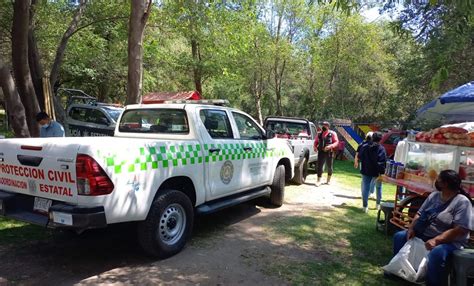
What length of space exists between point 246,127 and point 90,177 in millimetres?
3491

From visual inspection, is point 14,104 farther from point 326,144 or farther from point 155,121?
point 326,144

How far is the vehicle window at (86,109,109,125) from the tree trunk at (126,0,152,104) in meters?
4.86

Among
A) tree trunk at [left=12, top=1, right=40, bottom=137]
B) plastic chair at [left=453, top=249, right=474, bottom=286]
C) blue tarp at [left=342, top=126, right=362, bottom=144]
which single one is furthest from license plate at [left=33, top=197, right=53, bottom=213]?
blue tarp at [left=342, top=126, right=362, bottom=144]

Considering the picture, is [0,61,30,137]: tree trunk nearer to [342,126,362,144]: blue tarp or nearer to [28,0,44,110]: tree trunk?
[28,0,44,110]: tree trunk

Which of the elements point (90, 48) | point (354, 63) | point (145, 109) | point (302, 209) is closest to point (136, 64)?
point (145, 109)

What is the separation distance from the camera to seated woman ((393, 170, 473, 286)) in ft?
12.8

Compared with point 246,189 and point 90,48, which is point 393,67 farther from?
point 246,189

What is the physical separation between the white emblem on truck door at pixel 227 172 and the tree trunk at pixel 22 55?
5.78m

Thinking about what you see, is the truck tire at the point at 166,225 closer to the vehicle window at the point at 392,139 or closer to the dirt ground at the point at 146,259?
the dirt ground at the point at 146,259

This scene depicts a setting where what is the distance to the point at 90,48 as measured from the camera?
56.9ft

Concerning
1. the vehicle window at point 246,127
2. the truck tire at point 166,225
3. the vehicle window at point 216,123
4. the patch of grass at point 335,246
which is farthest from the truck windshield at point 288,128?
the truck tire at point 166,225

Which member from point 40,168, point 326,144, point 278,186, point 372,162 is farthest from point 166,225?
point 326,144

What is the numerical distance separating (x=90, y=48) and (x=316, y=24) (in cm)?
1338

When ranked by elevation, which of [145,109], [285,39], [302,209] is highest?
[285,39]
